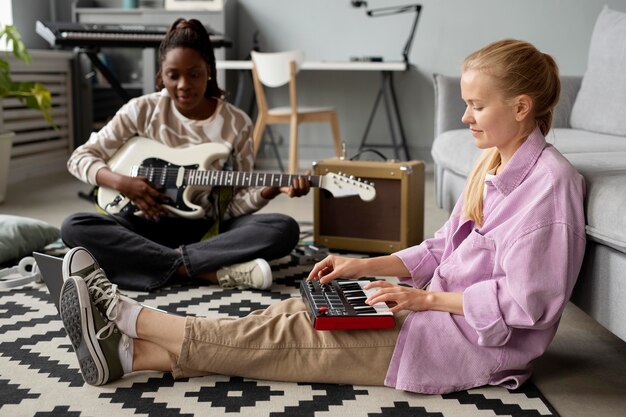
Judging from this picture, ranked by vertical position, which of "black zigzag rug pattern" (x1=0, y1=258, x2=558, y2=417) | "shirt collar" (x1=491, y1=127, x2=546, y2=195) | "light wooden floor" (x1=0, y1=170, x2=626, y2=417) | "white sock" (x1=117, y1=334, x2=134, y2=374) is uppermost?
"shirt collar" (x1=491, y1=127, x2=546, y2=195)

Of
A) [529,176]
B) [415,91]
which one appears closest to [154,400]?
[529,176]

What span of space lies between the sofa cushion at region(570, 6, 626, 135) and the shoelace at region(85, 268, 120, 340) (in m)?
1.66

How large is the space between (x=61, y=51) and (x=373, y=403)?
3924mm

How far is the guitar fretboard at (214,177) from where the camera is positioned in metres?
2.10

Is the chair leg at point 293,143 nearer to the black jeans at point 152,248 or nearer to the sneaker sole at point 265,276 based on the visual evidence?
the black jeans at point 152,248

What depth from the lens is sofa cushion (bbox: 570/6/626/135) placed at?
2.39 metres

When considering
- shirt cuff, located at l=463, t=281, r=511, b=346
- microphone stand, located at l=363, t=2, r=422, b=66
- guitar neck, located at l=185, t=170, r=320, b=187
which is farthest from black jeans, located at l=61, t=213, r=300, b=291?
microphone stand, located at l=363, t=2, r=422, b=66

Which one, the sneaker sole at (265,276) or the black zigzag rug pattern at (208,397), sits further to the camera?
the sneaker sole at (265,276)

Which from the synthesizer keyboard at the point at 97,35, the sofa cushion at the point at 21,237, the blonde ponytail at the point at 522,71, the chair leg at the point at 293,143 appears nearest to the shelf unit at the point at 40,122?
the synthesizer keyboard at the point at 97,35

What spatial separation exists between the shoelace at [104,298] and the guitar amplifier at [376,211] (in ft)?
3.56

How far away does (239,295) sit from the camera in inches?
80.4

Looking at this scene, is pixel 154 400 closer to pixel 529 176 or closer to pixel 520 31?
pixel 529 176

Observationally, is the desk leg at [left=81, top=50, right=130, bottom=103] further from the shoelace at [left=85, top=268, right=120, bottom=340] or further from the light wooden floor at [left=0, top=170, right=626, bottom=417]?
the light wooden floor at [left=0, top=170, right=626, bottom=417]

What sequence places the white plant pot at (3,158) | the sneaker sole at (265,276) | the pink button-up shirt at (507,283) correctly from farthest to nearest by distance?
the white plant pot at (3,158) < the sneaker sole at (265,276) < the pink button-up shirt at (507,283)
